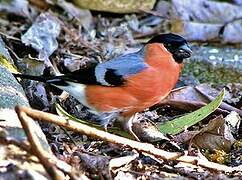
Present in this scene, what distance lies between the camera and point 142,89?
12.2ft

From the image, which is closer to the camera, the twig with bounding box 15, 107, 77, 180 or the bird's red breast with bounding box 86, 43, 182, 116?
the twig with bounding box 15, 107, 77, 180

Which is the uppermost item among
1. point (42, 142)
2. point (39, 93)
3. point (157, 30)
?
Result: point (42, 142)

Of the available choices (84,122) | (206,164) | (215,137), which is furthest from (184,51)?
(206,164)

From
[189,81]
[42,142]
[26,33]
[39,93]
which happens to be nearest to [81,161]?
[42,142]

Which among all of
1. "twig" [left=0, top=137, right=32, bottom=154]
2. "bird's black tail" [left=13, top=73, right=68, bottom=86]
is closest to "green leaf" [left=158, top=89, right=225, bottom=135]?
"bird's black tail" [left=13, top=73, right=68, bottom=86]

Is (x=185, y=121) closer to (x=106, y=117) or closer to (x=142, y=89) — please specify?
(x=142, y=89)

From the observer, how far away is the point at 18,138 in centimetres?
295

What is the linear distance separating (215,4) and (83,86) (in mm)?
2692

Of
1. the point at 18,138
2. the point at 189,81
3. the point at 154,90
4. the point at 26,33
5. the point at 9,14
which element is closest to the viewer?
the point at 18,138

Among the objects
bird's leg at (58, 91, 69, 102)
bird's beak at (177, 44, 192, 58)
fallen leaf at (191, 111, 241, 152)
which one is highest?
bird's beak at (177, 44, 192, 58)

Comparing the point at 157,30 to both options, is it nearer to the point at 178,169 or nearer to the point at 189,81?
the point at 189,81

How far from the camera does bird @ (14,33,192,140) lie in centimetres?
373

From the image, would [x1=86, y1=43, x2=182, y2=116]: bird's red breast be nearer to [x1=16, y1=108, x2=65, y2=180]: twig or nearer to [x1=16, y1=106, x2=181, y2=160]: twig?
[x1=16, y1=106, x2=181, y2=160]: twig

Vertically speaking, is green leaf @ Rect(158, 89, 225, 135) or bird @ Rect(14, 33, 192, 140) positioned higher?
bird @ Rect(14, 33, 192, 140)
